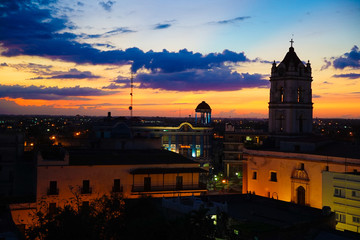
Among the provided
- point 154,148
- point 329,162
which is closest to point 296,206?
point 329,162

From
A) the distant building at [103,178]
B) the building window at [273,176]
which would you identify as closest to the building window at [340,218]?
the distant building at [103,178]

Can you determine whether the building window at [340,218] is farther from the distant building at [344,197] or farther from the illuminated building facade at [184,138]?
the illuminated building facade at [184,138]

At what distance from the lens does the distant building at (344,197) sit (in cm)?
3447

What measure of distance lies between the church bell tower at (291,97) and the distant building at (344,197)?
1939cm

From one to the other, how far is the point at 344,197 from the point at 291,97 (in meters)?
22.1

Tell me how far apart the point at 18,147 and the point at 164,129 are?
154 ft

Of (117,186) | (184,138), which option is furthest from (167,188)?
(184,138)

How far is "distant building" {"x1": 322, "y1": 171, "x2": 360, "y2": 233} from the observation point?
34.5 meters

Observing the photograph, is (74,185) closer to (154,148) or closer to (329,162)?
(154,148)

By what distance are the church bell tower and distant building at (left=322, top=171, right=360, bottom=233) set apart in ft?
63.6

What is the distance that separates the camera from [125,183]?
39.8 m

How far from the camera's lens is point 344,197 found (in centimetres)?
3538

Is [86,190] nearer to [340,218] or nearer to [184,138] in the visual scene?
[340,218]

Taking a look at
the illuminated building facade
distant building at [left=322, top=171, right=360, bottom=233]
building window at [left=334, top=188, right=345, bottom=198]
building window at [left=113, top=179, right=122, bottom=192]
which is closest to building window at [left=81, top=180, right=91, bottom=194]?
building window at [left=113, top=179, right=122, bottom=192]
